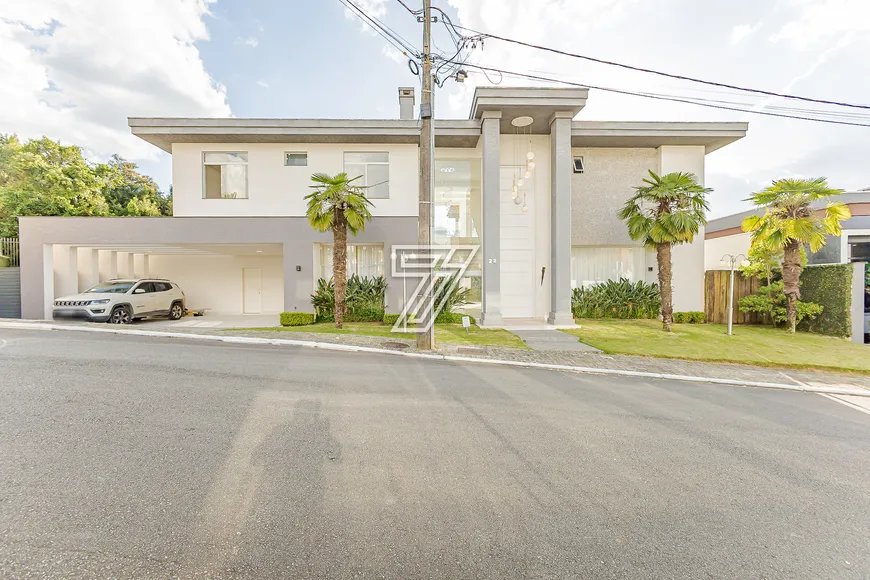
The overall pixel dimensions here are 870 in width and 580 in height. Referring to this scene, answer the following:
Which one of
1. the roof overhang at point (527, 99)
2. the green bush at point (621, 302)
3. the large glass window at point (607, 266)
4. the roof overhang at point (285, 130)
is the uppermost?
the roof overhang at point (527, 99)

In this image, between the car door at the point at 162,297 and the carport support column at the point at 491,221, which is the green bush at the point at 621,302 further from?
the car door at the point at 162,297

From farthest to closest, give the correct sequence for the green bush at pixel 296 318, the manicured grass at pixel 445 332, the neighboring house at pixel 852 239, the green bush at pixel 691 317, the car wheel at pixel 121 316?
the green bush at pixel 691 317 → the neighboring house at pixel 852 239 → the green bush at pixel 296 318 → the car wheel at pixel 121 316 → the manicured grass at pixel 445 332

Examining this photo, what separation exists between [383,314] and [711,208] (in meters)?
11.2

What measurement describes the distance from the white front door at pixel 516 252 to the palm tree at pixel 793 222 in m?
6.82

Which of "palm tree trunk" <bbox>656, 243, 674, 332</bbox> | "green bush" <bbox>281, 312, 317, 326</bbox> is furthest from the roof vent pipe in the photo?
"palm tree trunk" <bbox>656, 243, 674, 332</bbox>

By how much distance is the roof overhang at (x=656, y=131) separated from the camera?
12500 millimetres

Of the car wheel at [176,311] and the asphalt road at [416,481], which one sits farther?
the car wheel at [176,311]

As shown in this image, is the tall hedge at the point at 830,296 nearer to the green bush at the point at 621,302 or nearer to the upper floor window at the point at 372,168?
the green bush at the point at 621,302

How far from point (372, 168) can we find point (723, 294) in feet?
45.4

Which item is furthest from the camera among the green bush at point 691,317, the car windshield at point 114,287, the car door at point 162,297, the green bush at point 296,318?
the car door at point 162,297

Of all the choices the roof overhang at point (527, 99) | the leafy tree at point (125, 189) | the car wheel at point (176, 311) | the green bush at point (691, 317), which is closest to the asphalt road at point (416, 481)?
the green bush at point (691, 317)

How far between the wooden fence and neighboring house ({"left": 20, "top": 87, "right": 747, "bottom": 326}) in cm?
33

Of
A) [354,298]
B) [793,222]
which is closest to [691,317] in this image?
[793,222]

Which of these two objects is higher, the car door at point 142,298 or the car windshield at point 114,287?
the car windshield at point 114,287
